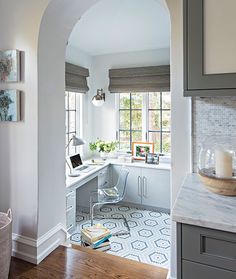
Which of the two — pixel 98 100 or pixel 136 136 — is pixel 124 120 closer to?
pixel 136 136

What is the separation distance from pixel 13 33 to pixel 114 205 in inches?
118

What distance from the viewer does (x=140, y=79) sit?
4113 mm

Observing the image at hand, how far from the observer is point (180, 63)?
59.8 inches

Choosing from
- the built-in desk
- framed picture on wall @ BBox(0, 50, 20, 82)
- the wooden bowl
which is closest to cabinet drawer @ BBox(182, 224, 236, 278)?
the wooden bowl

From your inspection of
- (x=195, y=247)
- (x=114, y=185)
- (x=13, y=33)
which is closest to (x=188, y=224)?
(x=195, y=247)

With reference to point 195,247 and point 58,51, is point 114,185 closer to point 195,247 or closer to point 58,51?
point 58,51

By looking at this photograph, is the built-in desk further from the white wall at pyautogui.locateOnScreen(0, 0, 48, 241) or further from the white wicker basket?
the white wicker basket

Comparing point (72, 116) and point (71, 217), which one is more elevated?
point (72, 116)

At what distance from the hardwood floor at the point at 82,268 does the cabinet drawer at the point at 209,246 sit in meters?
0.94

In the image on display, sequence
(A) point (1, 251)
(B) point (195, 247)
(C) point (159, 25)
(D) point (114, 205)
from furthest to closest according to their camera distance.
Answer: (D) point (114, 205) → (C) point (159, 25) → (A) point (1, 251) → (B) point (195, 247)

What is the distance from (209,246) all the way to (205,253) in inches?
1.2

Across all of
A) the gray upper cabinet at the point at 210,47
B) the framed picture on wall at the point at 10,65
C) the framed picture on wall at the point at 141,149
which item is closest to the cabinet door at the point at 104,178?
the framed picture on wall at the point at 141,149

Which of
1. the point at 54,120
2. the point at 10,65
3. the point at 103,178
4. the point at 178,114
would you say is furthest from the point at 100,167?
the point at 178,114

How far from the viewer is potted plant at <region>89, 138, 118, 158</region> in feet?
14.0
